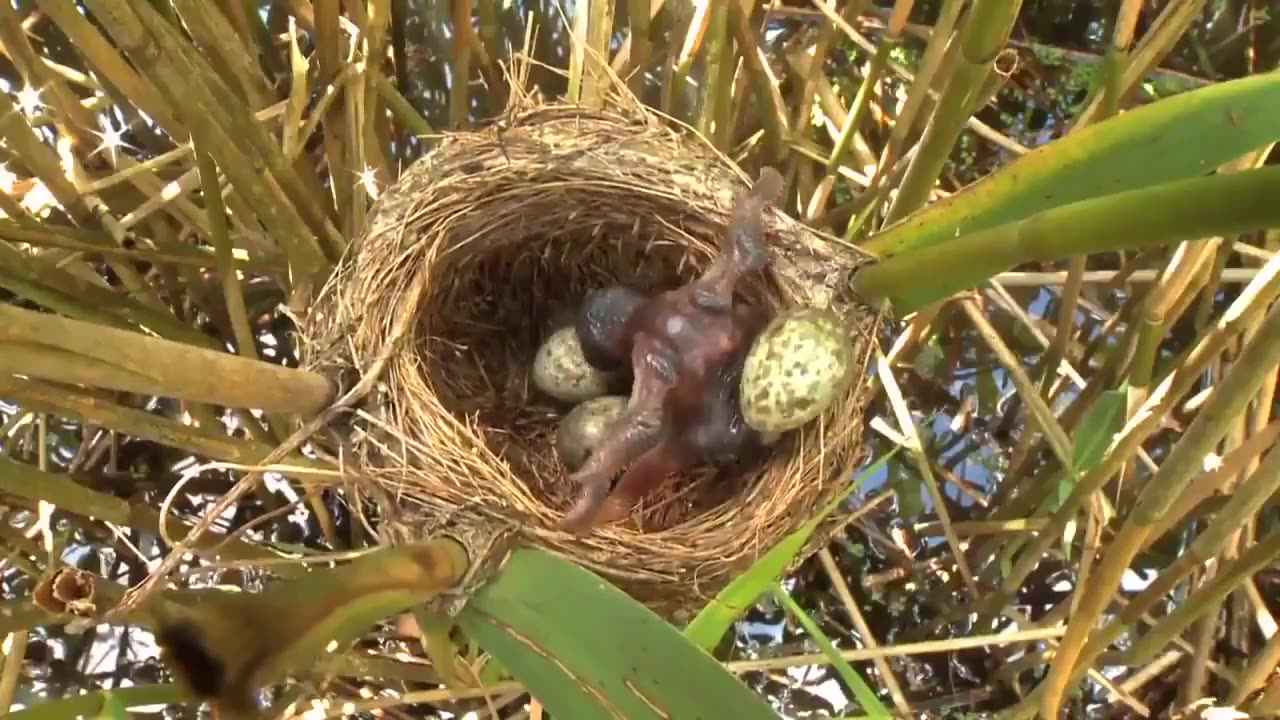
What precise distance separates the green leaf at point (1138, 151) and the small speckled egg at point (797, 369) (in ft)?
0.55

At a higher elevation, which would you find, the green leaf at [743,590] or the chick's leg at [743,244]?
the chick's leg at [743,244]

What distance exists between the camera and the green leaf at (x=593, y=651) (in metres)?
0.38

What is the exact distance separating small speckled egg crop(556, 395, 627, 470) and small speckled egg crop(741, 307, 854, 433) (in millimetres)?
146

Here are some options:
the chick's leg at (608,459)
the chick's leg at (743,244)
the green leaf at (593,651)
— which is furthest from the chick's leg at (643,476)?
the green leaf at (593,651)

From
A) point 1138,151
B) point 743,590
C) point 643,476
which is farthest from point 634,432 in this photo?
point 1138,151

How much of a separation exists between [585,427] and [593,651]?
1.39ft

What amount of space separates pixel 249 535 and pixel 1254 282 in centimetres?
75

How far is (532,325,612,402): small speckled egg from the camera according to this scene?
87 centimetres

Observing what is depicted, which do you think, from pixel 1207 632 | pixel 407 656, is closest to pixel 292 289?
pixel 407 656

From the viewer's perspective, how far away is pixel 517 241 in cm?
83

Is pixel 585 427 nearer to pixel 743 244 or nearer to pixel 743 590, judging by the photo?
pixel 743 244

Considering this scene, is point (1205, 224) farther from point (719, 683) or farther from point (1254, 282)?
point (1254, 282)

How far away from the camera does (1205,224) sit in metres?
0.32

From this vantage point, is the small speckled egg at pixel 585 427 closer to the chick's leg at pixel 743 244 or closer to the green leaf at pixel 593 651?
the chick's leg at pixel 743 244
